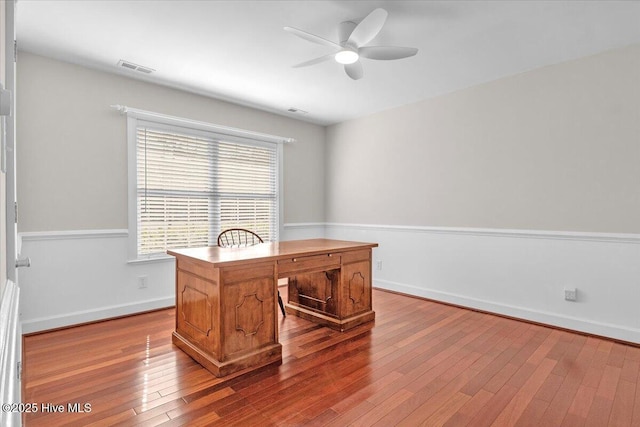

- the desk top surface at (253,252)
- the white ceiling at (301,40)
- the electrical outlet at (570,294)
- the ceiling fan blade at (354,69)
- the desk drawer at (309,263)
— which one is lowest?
the electrical outlet at (570,294)

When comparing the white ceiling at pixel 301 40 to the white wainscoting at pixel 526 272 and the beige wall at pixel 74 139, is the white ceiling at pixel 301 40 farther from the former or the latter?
the white wainscoting at pixel 526 272

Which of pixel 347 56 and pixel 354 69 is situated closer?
pixel 347 56

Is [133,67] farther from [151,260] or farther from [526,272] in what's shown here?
[526,272]

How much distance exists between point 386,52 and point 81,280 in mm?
3412

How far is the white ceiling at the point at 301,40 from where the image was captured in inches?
92.0

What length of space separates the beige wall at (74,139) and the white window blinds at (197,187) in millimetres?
223

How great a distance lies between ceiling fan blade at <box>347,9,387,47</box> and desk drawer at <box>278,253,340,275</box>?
1684mm

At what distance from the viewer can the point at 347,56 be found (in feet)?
8.68

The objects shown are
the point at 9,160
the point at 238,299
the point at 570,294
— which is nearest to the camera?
the point at 9,160

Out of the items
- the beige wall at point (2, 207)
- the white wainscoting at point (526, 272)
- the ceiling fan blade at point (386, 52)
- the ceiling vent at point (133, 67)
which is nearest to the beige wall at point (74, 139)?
the ceiling vent at point (133, 67)

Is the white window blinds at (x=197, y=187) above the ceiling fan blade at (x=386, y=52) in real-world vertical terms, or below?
below

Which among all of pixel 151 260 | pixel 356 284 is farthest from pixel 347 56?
pixel 151 260

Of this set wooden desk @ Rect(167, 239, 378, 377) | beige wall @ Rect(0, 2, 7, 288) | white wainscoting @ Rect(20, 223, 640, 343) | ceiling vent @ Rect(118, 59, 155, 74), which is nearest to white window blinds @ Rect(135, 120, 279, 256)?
white wainscoting @ Rect(20, 223, 640, 343)

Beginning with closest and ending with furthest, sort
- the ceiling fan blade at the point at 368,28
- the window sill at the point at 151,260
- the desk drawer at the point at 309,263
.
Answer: the ceiling fan blade at the point at 368,28, the desk drawer at the point at 309,263, the window sill at the point at 151,260
